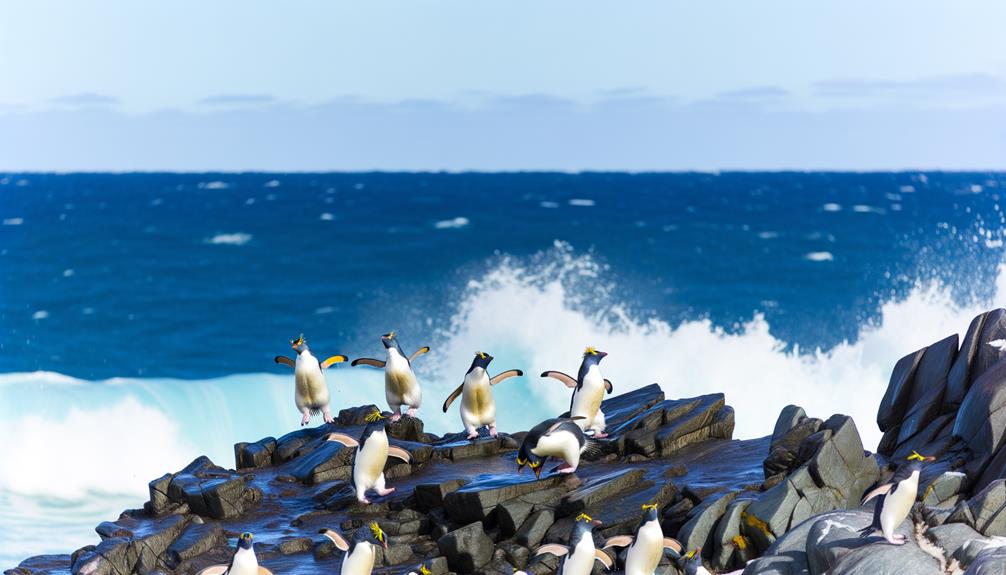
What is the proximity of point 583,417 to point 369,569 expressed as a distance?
14.2ft

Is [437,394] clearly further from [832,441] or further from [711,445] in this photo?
[832,441]

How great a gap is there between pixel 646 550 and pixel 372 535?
2970 mm

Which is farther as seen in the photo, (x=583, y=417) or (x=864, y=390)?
(x=864, y=390)

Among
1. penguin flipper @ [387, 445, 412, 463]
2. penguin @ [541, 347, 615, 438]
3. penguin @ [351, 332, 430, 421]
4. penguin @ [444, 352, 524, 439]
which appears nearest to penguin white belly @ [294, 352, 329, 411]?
penguin @ [351, 332, 430, 421]

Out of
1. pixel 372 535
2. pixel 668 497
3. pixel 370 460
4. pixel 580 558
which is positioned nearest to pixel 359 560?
pixel 372 535

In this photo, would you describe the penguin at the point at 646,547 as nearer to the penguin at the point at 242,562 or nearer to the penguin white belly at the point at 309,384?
the penguin at the point at 242,562

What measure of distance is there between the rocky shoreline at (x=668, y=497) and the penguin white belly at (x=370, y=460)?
0.35 metres

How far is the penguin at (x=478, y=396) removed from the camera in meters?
17.6

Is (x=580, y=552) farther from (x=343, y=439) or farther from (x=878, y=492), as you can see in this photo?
(x=343, y=439)

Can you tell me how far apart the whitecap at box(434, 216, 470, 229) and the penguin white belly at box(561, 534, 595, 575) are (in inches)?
2408

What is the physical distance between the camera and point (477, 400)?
706 inches

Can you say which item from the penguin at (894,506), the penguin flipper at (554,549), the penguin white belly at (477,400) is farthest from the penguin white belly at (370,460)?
the penguin at (894,506)

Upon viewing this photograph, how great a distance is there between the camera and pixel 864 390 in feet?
118

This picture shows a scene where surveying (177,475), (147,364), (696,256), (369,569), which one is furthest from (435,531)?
(696,256)
